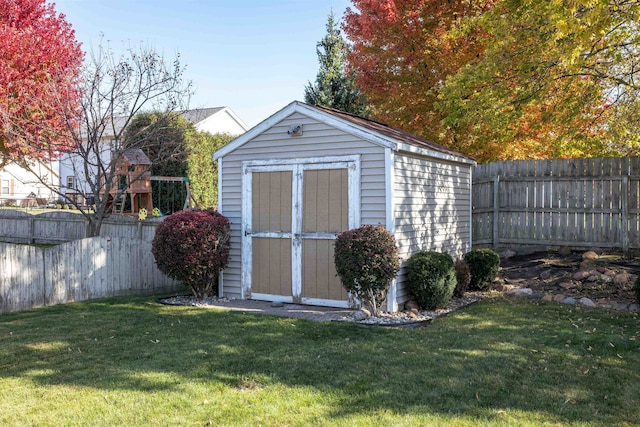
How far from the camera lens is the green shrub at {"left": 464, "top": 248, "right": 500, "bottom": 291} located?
940 centimetres

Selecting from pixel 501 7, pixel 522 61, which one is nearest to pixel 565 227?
pixel 522 61

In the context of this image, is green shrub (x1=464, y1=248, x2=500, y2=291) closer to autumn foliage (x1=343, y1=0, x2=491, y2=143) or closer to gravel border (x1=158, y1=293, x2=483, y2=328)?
gravel border (x1=158, y1=293, x2=483, y2=328)

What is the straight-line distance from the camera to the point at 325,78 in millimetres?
20453

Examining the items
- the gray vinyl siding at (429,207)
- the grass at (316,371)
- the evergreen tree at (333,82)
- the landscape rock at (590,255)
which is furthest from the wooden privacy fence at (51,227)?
the landscape rock at (590,255)

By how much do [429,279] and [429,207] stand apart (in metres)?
1.58

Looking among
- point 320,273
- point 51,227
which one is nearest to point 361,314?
point 320,273

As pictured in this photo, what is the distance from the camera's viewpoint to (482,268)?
30.8 feet

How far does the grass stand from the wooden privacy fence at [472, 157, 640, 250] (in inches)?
163

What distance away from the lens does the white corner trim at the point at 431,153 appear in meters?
7.64

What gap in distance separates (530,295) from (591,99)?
3.98 meters

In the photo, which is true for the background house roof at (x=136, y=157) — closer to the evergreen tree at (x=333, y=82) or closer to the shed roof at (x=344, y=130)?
the evergreen tree at (x=333, y=82)

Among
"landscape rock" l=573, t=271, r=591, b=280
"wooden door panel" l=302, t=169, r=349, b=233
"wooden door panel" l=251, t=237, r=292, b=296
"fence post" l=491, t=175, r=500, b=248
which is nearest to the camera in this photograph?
"wooden door panel" l=302, t=169, r=349, b=233

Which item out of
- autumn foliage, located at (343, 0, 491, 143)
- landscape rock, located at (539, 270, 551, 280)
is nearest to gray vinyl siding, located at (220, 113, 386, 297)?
landscape rock, located at (539, 270, 551, 280)

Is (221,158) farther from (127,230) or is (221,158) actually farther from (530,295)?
(530,295)
